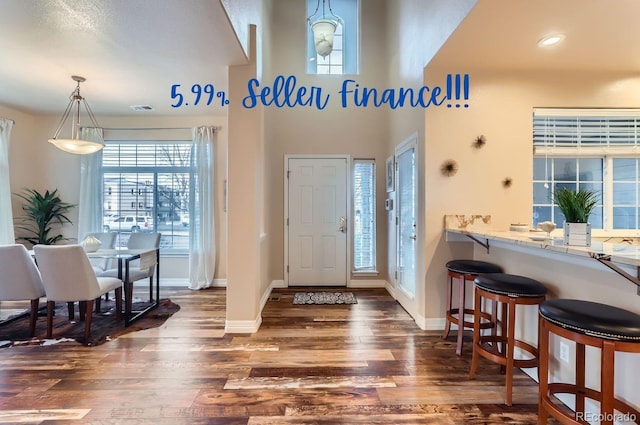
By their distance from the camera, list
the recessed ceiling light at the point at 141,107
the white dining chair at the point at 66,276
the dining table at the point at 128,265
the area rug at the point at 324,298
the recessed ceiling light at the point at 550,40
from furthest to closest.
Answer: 1. the recessed ceiling light at the point at 141,107
2. the area rug at the point at 324,298
3. the dining table at the point at 128,265
4. the white dining chair at the point at 66,276
5. the recessed ceiling light at the point at 550,40

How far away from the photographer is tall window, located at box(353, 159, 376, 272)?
4.80 meters

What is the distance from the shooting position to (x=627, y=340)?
4.15 ft

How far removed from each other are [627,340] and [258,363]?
2.18m

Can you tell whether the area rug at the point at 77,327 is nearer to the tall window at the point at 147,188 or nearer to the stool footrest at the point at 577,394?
the tall window at the point at 147,188

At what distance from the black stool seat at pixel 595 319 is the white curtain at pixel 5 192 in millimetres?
5873

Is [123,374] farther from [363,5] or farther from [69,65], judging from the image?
[363,5]

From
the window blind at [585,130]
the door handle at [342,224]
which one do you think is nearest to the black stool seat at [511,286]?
the window blind at [585,130]

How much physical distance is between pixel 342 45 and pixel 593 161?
147 inches

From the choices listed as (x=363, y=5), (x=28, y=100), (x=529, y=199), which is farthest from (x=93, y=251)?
(x=363, y=5)

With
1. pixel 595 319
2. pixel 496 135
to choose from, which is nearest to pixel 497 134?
pixel 496 135

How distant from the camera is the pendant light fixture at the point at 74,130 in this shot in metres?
3.24

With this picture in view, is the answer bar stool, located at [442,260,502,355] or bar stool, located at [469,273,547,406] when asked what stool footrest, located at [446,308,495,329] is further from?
bar stool, located at [469,273,547,406]

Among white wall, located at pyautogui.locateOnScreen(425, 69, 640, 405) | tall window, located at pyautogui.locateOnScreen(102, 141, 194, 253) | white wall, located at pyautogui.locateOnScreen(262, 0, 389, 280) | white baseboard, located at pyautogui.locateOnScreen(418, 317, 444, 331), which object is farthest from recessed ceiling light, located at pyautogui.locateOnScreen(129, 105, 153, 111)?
white baseboard, located at pyautogui.locateOnScreen(418, 317, 444, 331)

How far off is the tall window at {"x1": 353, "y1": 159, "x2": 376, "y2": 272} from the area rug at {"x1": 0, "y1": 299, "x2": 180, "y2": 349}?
266 centimetres
